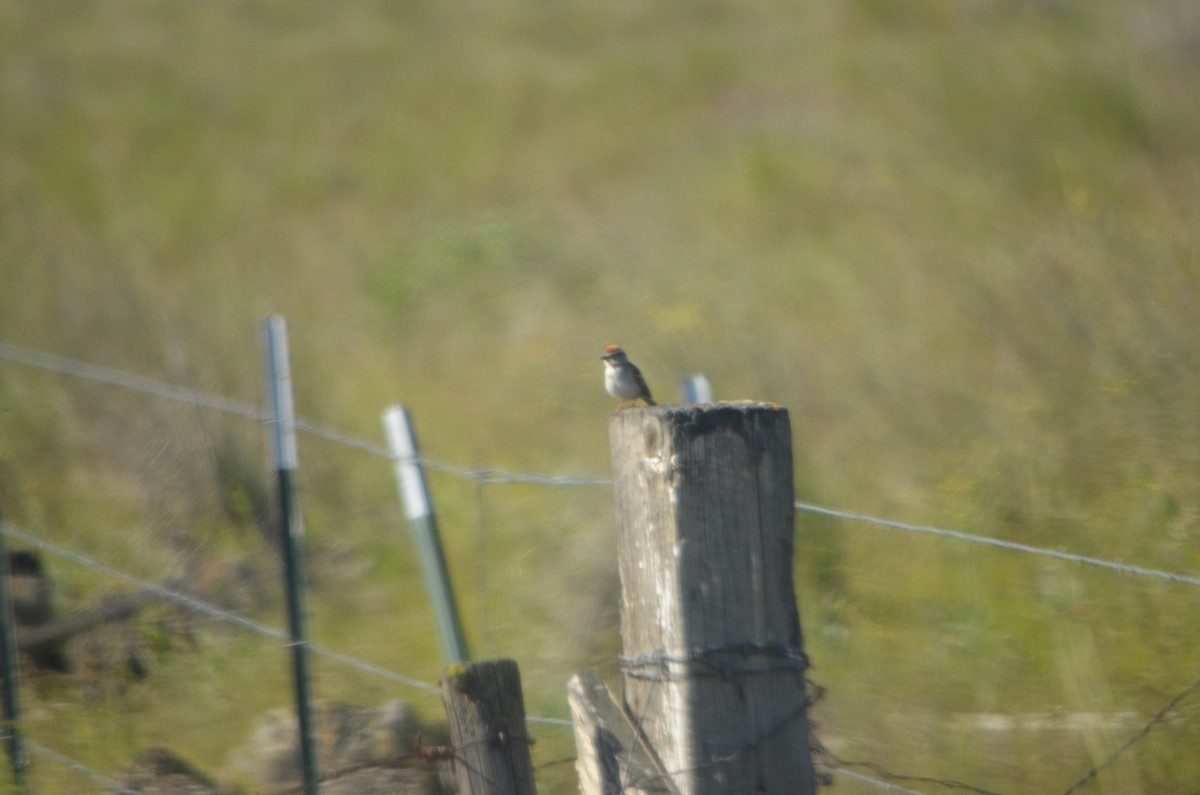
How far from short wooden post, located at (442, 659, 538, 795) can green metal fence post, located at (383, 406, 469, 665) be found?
50 cm

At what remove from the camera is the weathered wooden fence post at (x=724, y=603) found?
87.1 inches

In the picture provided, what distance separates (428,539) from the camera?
304 cm

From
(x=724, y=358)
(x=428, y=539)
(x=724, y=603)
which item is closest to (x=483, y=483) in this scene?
(x=428, y=539)

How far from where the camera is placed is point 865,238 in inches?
335

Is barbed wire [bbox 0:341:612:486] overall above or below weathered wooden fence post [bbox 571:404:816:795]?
above

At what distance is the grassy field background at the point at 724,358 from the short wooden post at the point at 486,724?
1.43m

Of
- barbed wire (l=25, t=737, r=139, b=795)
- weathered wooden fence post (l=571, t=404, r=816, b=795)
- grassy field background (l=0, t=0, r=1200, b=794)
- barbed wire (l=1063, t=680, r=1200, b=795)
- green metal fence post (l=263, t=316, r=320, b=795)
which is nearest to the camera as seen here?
weathered wooden fence post (l=571, t=404, r=816, b=795)

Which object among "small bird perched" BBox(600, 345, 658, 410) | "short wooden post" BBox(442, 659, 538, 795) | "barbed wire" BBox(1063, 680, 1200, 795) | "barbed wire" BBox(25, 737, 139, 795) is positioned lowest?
"barbed wire" BBox(1063, 680, 1200, 795)

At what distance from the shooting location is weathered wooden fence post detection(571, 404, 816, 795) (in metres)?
2.21

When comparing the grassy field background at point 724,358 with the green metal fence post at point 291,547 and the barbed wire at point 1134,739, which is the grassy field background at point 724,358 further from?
the green metal fence post at point 291,547

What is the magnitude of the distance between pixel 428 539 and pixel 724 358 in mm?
3931

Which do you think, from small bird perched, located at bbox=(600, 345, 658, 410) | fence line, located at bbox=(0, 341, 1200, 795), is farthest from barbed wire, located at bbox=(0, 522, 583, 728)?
small bird perched, located at bbox=(600, 345, 658, 410)

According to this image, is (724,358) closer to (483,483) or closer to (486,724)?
(483,483)

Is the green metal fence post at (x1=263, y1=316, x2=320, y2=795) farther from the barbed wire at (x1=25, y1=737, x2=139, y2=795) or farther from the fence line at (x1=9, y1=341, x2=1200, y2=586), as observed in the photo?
the barbed wire at (x1=25, y1=737, x2=139, y2=795)
